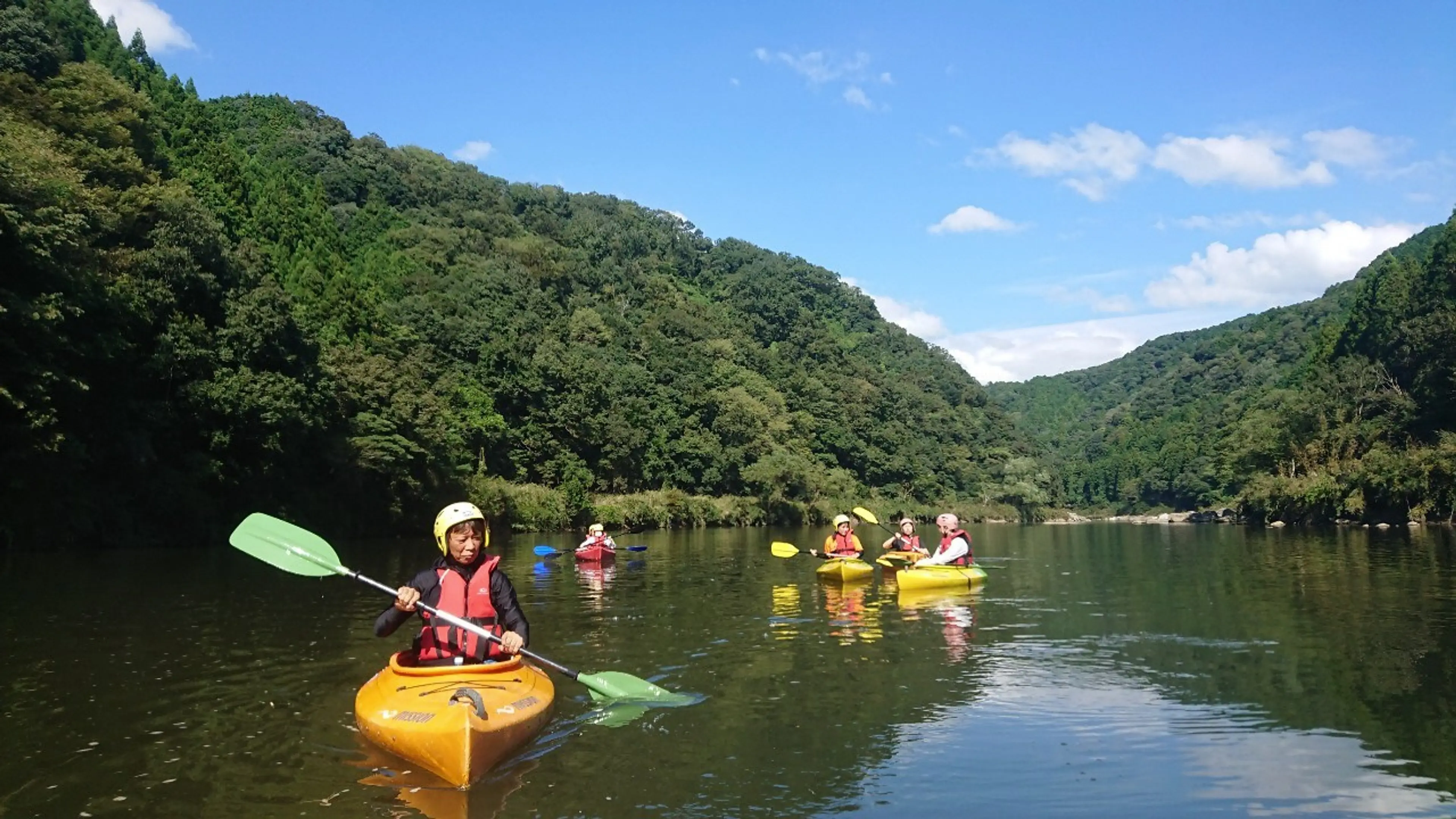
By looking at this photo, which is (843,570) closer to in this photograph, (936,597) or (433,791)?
(936,597)

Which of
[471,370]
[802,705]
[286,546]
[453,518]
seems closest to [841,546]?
[802,705]

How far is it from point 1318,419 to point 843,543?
156 ft

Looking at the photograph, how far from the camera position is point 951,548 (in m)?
19.3

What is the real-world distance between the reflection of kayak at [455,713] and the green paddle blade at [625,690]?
82 centimetres

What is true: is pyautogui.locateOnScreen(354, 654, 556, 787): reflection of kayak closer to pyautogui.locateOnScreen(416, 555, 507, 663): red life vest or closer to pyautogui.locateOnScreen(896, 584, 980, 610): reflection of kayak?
pyautogui.locateOnScreen(416, 555, 507, 663): red life vest

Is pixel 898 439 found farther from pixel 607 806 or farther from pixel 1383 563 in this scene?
pixel 607 806

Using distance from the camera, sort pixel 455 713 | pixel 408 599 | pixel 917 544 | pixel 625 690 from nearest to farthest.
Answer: pixel 455 713
pixel 408 599
pixel 625 690
pixel 917 544

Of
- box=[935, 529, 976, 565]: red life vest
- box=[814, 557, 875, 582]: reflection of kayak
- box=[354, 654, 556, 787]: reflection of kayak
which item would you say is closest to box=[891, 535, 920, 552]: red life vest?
box=[814, 557, 875, 582]: reflection of kayak

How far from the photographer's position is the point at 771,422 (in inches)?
3088

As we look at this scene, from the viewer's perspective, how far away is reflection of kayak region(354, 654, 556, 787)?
658 cm

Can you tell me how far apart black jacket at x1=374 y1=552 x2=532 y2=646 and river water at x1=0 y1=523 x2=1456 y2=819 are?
92 centimetres

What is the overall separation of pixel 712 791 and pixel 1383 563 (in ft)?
75.8

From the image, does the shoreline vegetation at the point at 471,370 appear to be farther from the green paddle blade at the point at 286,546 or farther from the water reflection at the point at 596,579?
the green paddle blade at the point at 286,546

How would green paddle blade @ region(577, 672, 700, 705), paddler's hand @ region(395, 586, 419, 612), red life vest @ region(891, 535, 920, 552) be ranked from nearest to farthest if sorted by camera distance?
1. paddler's hand @ region(395, 586, 419, 612)
2. green paddle blade @ region(577, 672, 700, 705)
3. red life vest @ region(891, 535, 920, 552)
